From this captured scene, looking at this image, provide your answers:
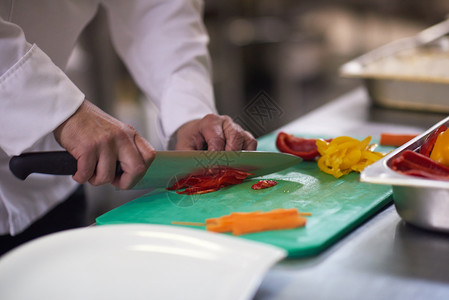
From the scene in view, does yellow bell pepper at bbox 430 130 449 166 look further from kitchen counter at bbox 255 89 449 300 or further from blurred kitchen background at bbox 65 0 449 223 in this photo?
blurred kitchen background at bbox 65 0 449 223

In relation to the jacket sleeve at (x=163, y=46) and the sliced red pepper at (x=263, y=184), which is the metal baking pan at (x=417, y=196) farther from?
the jacket sleeve at (x=163, y=46)

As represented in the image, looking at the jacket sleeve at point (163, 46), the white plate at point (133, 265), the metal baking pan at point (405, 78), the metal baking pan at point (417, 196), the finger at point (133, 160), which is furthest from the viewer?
the metal baking pan at point (405, 78)

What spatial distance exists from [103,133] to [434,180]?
0.63m

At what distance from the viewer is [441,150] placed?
3.64 feet

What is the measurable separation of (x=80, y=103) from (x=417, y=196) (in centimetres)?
69

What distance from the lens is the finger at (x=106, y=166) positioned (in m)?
1.14

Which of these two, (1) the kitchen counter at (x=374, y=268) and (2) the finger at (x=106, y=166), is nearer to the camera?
(1) the kitchen counter at (x=374, y=268)

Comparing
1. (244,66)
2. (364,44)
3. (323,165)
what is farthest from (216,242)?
(364,44)

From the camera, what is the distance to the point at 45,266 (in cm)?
87

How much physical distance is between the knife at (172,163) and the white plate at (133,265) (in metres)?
0.30

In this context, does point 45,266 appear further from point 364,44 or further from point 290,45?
point 364,44

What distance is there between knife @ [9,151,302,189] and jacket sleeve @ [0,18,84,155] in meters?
0.05

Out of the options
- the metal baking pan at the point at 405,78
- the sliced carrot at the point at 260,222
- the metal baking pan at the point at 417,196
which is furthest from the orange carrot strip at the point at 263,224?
the metal baking pan at the point at 405,78

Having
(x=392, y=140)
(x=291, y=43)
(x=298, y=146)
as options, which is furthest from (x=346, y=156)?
(x=291, y=43)
